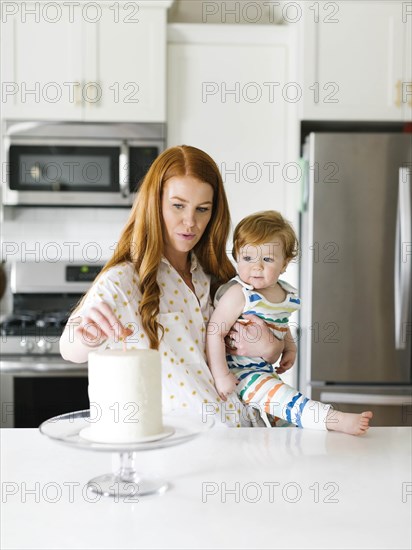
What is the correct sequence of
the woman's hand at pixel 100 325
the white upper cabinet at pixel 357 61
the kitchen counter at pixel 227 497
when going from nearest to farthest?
1. the kitchen counter at pixel 227 497
2. the woman's hand at pixel 100 325
3. the white upper cabinet at pixel 357 61

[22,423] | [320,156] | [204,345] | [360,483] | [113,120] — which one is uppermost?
[113,120]

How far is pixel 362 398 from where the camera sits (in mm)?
2859

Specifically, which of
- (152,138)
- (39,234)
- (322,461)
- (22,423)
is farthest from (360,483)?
(39,234)

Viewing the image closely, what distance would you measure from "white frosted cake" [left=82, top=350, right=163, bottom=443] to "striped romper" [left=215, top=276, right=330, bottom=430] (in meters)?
0.52

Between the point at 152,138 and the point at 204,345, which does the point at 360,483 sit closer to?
the point at 204,345

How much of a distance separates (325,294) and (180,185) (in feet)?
4.78

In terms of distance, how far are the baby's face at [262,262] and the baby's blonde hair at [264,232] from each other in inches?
0.5

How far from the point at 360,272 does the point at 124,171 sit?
3.67 ft

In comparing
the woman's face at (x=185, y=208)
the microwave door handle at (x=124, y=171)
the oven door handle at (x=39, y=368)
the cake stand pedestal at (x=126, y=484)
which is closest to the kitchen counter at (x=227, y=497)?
the cake stand pedestal at (x=126, y=484)

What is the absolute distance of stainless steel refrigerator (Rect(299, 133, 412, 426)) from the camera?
9.23 ft

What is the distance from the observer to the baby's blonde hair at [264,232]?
1.55m

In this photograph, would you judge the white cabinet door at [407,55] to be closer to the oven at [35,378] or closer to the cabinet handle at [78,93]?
the cabinet handle at [78,93]

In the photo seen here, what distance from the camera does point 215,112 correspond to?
10.4ft

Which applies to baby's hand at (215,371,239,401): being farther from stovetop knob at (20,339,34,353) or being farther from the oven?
stovetop knob at (20,339,34,353)
